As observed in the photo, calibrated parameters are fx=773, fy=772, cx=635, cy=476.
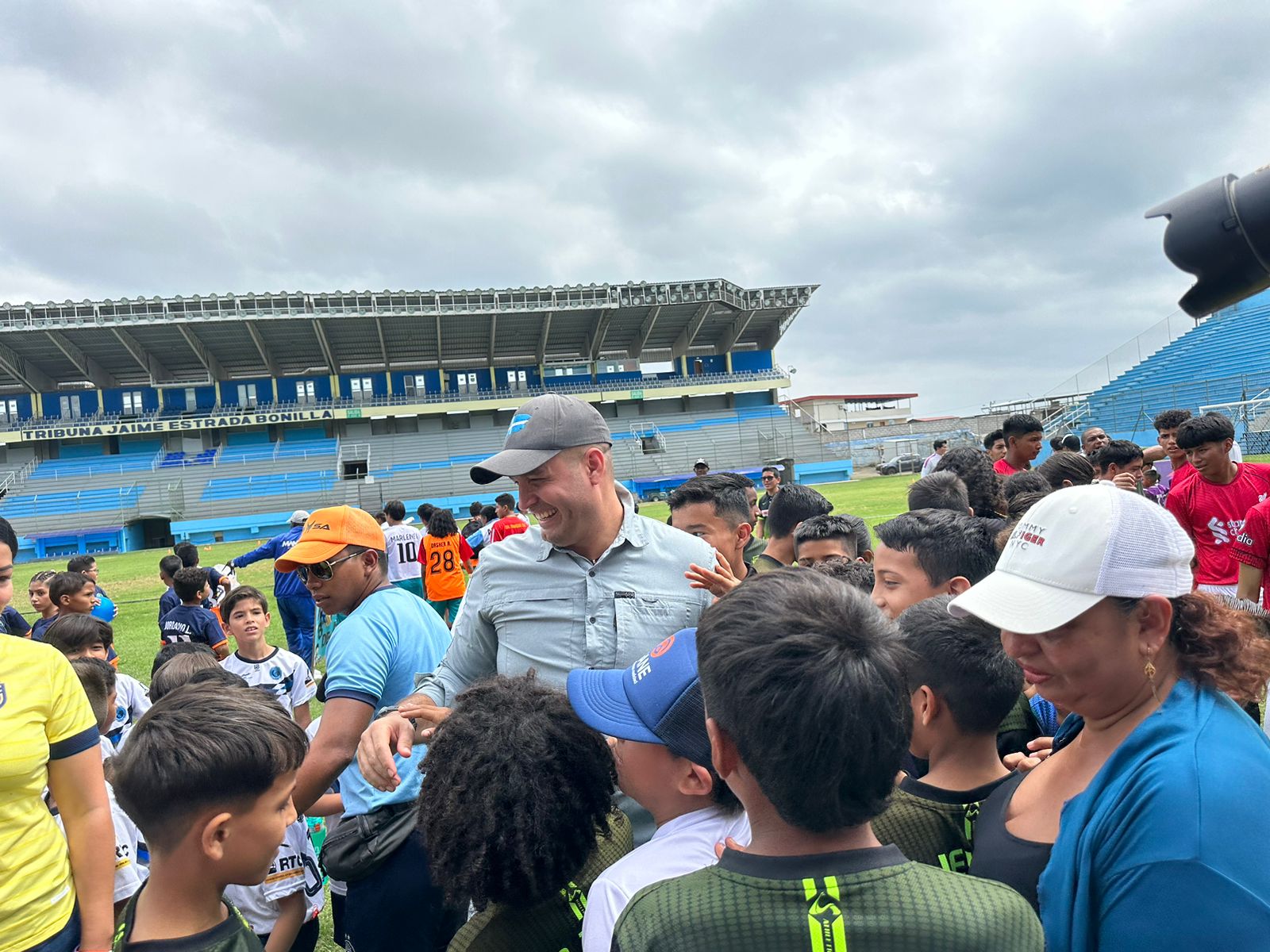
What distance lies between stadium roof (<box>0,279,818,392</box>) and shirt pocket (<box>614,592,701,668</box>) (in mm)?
42351

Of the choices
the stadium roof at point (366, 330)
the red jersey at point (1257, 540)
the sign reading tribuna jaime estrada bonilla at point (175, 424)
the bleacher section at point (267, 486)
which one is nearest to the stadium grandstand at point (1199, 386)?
the stadium roof at point (366, 330)

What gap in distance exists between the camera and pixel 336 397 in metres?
45.9

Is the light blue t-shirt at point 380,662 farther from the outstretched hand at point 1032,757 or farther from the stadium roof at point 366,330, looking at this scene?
the stadium roof at point 366,330

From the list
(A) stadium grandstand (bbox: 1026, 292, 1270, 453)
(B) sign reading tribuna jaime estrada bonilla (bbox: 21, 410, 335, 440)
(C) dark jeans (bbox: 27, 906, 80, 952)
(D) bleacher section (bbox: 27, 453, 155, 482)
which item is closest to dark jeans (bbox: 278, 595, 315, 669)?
(C) dark jeans (bbox: 27, 906, 80, 952)

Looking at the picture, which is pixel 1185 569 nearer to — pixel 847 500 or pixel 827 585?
pixel 827 585

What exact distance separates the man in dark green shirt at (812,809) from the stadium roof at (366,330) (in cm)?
4349

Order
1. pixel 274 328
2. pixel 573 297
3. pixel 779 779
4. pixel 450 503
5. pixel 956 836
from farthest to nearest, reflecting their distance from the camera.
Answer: pixel 573 297 < pixel 274 328 < pixel 450 503 < pixel 956 836 < pixel 779 779

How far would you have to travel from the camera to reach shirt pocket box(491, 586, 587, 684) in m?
2.32

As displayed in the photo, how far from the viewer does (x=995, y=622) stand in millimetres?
1460

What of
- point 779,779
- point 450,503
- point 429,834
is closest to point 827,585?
point 779,779

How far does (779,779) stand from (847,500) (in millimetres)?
27644

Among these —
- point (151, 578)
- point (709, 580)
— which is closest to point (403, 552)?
point (709, 580)

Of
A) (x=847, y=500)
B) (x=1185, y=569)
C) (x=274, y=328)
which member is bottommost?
(x=847, y=500)

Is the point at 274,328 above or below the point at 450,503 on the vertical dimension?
above
